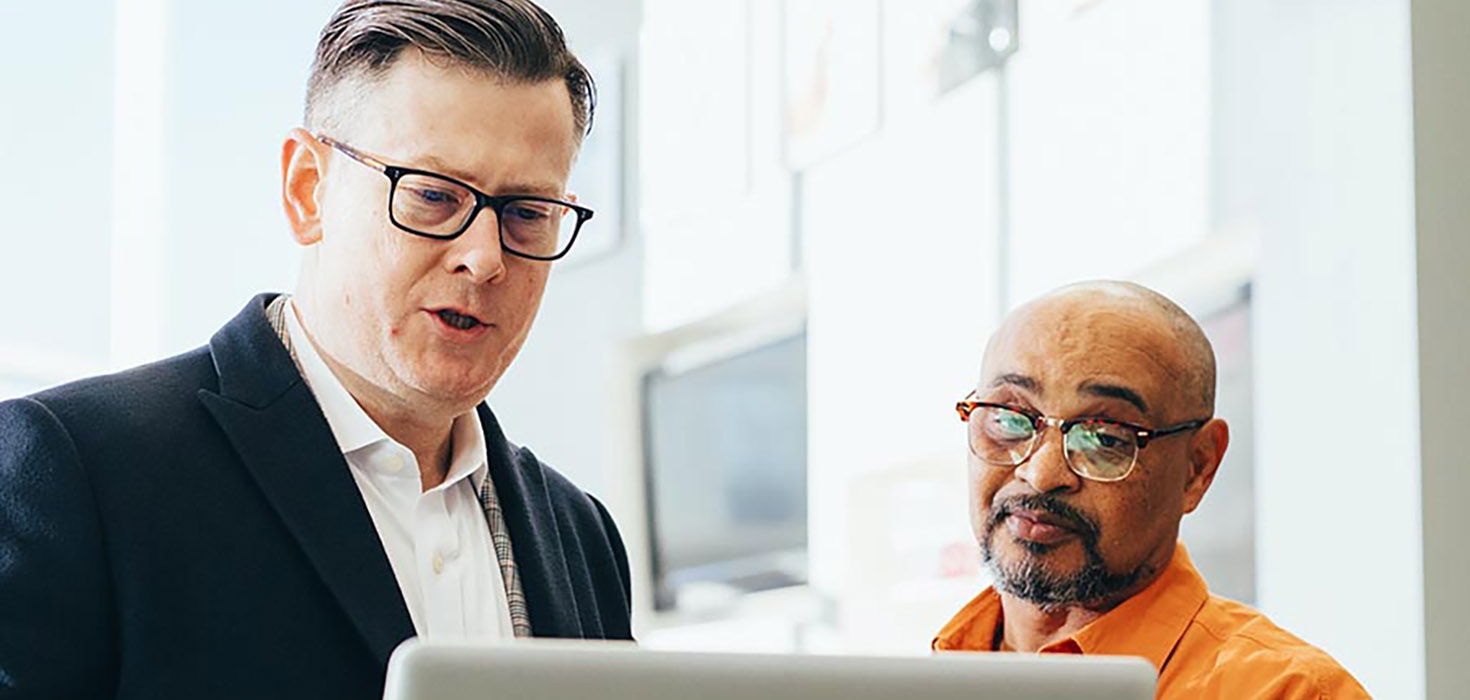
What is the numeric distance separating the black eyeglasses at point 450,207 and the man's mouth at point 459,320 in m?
0.07

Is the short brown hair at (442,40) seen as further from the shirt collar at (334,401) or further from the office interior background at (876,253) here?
the office interior background at (876,253)

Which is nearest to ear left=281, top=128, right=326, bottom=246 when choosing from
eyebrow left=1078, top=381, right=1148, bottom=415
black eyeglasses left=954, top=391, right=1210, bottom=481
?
black eyeglasses left=954, top=391, right=1210, bottom=481

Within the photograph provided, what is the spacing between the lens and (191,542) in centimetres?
163

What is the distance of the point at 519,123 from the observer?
5.80 feet

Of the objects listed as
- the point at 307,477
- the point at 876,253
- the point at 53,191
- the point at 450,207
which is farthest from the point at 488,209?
the point at 53,191

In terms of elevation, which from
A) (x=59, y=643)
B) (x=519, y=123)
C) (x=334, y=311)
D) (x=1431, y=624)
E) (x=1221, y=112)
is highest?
(x=1221, y=112)

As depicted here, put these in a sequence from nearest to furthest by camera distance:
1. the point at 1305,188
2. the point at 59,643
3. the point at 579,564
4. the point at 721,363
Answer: the point at 59,643
the point at 579,564
the point at 1305,188
the point at 721,363

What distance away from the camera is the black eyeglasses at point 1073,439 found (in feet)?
6.59

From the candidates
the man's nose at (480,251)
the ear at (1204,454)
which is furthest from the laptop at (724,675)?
the ear at (1204,454)

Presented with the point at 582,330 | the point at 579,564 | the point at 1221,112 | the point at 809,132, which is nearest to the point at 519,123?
the point at 579,564

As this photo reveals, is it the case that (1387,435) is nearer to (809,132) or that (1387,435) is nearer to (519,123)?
(519,123)

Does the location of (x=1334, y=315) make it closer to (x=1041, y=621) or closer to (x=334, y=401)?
(x=1041, y=621)

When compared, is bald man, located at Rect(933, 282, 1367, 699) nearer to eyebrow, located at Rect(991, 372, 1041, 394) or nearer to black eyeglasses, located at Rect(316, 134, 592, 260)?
eyebrow, located at Rect(991, 372, 1041, 394)

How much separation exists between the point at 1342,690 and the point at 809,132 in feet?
11.8
